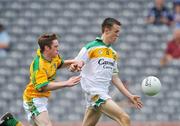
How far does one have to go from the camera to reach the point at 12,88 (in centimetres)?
2020

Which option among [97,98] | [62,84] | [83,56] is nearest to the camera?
[62,84]

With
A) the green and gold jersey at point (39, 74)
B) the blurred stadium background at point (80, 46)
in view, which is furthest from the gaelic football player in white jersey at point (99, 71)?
the blurred stadium background at point (80, 46)

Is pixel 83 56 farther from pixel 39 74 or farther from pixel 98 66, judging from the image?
pixel 39 74

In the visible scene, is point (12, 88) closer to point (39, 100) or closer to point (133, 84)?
point (133, 84)

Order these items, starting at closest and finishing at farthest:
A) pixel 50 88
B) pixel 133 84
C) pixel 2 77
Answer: pixel 50 88 → pixel 133 84 → pixel 2 77

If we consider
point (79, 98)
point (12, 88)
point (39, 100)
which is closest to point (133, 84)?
point (79, 98)

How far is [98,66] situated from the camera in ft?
42.0

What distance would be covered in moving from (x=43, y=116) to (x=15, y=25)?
933 centimetres

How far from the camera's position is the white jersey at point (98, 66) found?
12805 millimetres

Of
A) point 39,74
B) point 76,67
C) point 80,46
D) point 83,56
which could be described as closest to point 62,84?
point 76,67

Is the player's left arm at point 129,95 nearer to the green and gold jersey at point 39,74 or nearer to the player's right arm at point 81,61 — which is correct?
the player's right arm at point 81,61

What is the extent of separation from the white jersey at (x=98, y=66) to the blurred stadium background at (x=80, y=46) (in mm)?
5008

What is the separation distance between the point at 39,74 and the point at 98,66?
1046 mm

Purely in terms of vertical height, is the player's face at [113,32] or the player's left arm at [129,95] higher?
the player's face at [113,32]
